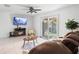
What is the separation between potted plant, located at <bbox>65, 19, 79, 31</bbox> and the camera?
1141 millimetres

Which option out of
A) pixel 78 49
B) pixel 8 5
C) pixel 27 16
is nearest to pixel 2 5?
pixel 8 5

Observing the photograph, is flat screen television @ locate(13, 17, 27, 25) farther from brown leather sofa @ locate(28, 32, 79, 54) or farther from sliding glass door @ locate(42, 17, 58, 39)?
brown leather sofa @ locate(28, 32, 79, 54)

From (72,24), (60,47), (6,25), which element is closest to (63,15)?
(72,24)

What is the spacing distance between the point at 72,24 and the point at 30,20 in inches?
20.3

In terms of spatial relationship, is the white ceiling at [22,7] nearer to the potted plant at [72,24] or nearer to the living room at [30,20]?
the living room at [30,20]

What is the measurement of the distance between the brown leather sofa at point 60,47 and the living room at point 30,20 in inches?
2.4

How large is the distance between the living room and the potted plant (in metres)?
0.03

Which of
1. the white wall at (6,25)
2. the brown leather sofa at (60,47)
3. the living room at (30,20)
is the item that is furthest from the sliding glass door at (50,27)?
the white wall at (6,25)

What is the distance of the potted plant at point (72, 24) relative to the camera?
1.14 m

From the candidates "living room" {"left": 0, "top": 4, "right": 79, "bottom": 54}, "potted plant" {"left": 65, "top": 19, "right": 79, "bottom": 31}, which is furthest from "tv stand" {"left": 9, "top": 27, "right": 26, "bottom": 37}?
"potted plant" {"left": 65, "top": 19, "right": 79, "bottom": 31}

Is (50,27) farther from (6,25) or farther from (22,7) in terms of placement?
(6,25)

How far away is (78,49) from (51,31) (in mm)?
394
